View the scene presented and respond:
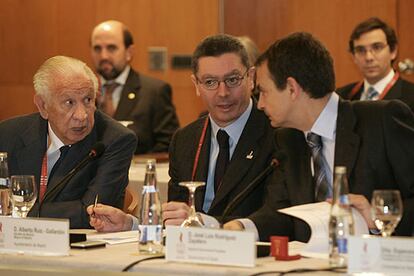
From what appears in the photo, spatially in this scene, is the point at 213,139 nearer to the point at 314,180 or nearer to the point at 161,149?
the point at 314,180

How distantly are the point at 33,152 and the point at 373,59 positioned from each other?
412 cm

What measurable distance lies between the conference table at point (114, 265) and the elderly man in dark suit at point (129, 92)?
5.02m

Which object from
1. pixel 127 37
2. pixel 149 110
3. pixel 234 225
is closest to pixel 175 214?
pixel 234 225

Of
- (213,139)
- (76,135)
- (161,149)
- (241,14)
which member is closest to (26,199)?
(76,135)

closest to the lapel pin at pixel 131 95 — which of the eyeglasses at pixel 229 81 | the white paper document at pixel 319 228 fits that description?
the eyeglasses at pixel 229 81

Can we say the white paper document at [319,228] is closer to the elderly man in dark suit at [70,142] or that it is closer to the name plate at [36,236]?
the name plate at [36,236]

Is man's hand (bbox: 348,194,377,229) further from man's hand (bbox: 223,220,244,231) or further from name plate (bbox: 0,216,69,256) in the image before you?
name plate (bbox: 0,216,69,256)

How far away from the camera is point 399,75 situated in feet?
26.6

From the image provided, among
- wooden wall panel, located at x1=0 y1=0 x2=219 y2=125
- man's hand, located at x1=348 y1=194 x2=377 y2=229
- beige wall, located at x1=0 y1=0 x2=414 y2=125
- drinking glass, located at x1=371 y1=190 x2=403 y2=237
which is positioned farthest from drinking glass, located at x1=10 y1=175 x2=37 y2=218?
wooden wall panel, located at x1=0 y1=0 x2=219 y2=125

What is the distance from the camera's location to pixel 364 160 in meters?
3.80

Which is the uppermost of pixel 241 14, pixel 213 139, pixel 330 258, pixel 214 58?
pixel 241 14

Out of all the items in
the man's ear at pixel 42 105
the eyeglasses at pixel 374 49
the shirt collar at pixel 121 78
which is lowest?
the man's ear at pixel 42 105

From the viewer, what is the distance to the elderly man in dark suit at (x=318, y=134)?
3787mm

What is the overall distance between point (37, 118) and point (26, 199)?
3.69ft
